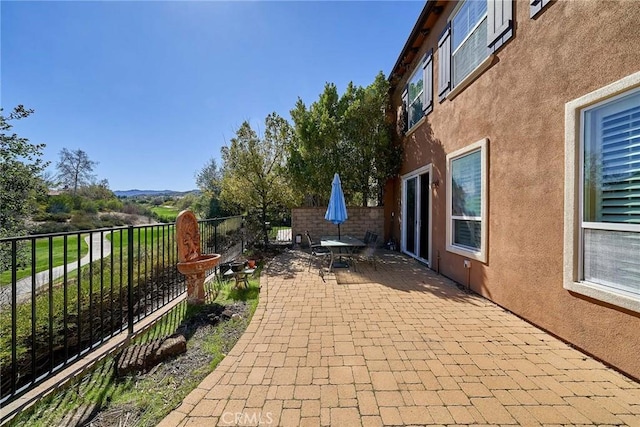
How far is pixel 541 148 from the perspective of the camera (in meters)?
3.54

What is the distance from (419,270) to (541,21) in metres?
5.29

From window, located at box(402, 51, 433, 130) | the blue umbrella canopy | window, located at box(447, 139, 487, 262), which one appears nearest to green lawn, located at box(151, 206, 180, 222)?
the blue umbrella canopy

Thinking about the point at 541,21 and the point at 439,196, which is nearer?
the point at 541,21

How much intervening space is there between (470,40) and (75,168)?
40.5m

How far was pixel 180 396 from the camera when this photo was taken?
2273 mm

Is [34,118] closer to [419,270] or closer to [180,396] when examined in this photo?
[180,396]

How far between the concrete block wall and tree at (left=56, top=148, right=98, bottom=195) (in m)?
32.4

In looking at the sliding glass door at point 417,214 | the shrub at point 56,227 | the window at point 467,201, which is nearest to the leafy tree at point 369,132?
the sliding glass door at point 417,214

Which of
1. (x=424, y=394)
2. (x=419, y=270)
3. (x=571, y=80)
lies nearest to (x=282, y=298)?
(x=424, y=394)

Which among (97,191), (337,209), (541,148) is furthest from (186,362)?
(97,191)

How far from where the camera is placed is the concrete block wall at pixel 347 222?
10672 mm

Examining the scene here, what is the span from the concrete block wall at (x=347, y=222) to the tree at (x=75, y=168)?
32.4 meters

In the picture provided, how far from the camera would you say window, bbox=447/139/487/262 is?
15.7 ft

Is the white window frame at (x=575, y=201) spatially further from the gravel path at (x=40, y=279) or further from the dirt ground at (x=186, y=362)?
the gravel path at (x=40, y=279)
